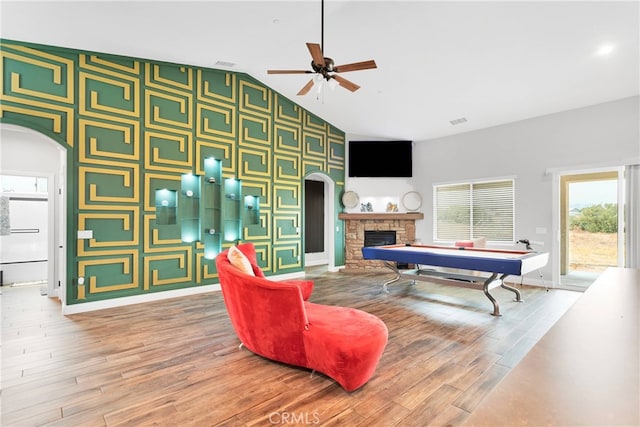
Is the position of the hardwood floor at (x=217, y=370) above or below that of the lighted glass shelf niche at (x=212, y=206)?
below

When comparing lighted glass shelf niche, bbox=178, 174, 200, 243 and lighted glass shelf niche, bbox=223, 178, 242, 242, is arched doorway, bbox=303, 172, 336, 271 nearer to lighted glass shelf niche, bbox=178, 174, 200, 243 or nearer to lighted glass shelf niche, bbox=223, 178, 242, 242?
lighted glass shelf niche, bbox=223, 178, 242, 242

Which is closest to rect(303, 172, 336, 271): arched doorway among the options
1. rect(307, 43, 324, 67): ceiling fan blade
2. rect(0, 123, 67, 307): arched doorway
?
rect(307, 43, 324, 67): ceiling fan blade

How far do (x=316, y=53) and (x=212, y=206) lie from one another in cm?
339

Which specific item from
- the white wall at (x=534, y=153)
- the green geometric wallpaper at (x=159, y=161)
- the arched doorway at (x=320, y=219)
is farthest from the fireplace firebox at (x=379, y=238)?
the green geometric wallpaper at (x=159, y=161)

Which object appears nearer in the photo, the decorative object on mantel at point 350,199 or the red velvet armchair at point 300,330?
the red velvet armchair at point 300,330

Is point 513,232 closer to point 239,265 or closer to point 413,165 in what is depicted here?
point 413,165

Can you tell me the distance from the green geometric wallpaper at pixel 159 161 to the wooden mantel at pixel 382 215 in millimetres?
1188

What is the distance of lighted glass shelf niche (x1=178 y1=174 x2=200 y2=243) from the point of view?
4996mm

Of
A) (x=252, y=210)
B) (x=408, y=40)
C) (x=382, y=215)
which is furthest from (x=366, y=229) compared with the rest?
(x=408, y=40)

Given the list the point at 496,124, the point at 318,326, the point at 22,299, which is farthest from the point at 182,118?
the point at 496,124

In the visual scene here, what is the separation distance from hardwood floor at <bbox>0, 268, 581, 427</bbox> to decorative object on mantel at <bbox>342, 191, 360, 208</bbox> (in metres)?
3.36

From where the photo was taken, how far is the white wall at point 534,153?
479cm

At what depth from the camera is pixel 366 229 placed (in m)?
7.20

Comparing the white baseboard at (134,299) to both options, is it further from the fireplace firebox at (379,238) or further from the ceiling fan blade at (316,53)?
the ceiling fan blade at (316,53)
